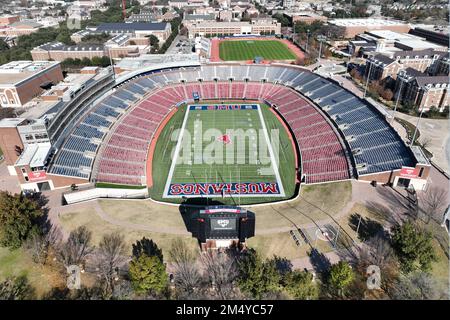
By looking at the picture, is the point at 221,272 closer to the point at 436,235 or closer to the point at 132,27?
the point at 436,235

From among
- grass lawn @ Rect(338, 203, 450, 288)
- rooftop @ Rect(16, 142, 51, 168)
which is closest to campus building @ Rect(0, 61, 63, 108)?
rooftop @ Rect(16, 142, 51, 168)

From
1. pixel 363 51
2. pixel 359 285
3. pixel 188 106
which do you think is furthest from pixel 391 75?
pixel 359 285

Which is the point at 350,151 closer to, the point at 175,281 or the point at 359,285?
the point at 359,285

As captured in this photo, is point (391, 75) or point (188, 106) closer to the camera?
point (188, 106)

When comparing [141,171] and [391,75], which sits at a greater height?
[391,75]

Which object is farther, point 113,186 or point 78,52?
point 78,52

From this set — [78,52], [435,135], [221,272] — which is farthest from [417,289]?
[78,52]
